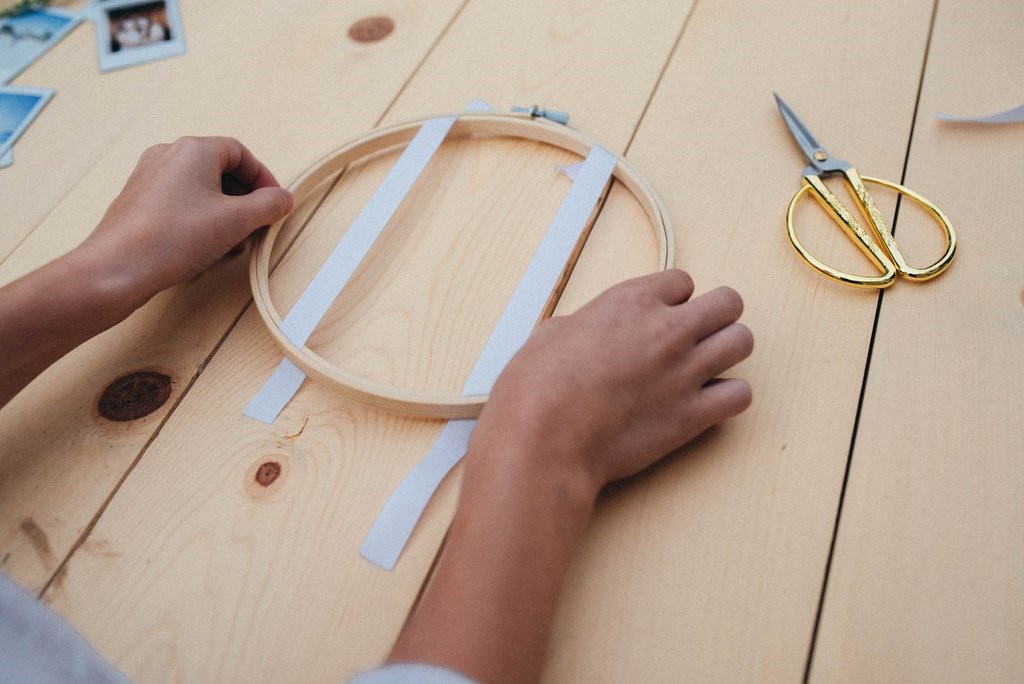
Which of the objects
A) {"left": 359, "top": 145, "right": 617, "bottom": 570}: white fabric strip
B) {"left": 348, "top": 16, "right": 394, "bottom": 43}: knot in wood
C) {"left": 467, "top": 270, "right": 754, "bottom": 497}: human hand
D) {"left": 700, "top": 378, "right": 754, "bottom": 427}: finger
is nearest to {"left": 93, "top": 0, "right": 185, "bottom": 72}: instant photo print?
{"left": 348, "top": 16, "right": 394, "bottom": 43}: knot in wood

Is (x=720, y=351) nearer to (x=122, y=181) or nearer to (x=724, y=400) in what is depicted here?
(x=724, y=400)

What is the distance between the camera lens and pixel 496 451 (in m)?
0.49

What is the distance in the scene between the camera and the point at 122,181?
0.77 m

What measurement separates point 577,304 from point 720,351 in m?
0.15

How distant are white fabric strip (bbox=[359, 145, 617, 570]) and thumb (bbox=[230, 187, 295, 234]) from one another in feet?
0.77

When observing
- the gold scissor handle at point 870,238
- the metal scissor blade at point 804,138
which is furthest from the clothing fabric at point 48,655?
the metal scissor blade at point 804,138

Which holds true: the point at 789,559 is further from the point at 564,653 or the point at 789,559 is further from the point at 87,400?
the point at 87,400

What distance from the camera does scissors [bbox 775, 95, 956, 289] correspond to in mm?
615

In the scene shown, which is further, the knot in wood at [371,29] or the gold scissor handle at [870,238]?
the knot in wood at [371,29]

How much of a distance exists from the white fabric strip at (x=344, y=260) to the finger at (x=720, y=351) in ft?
1.07

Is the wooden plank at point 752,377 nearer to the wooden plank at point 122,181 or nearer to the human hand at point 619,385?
the human hand at point 619,385

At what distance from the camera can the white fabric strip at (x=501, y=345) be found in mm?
522

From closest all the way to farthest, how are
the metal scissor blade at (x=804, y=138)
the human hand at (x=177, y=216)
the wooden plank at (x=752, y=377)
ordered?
the wooden plank at (x=752, y=377), the human hand at (x=177, y=216), the metal scissor blade at (x=804, y=138)

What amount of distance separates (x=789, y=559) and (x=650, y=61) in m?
0.59
